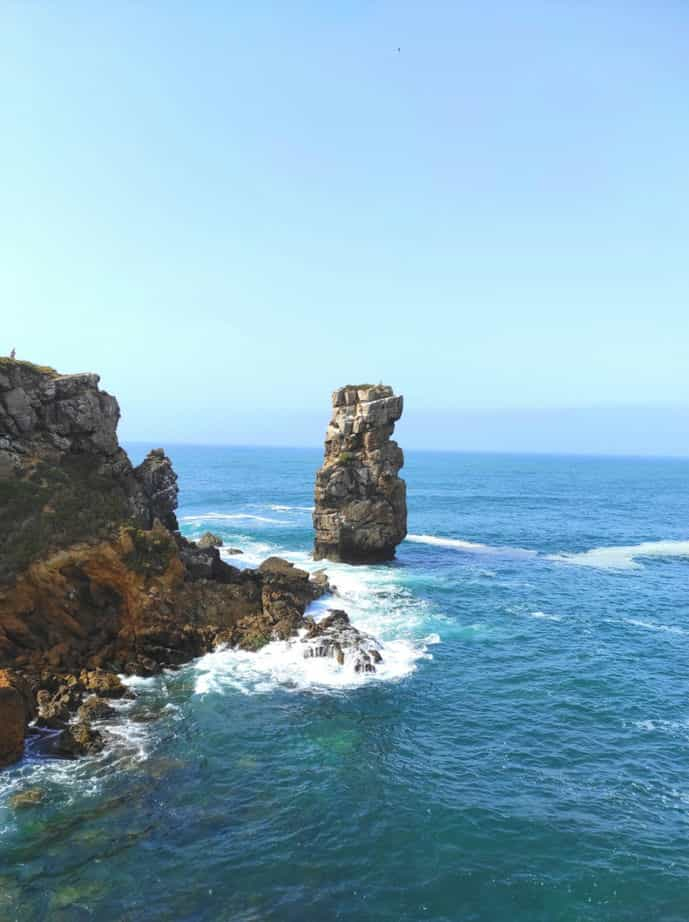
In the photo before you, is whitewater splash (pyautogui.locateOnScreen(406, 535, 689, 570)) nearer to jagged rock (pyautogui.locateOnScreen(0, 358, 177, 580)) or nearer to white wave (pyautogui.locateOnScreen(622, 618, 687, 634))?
white wave (pyautogui.locateOnScreen(622, 618, 687, 634))

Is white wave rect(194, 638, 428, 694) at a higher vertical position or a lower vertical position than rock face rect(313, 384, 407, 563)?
lower

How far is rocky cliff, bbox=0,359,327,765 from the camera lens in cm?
3853

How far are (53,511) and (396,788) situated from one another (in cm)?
2829

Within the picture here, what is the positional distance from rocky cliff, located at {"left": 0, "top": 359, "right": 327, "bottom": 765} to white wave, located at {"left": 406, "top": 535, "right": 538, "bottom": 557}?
37.9 meters

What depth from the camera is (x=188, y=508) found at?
4609 inches

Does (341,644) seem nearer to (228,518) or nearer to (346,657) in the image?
(346,657)

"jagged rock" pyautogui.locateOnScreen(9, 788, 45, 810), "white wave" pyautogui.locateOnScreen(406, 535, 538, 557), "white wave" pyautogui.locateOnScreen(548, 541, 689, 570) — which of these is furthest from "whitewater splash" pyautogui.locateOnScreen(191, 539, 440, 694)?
"white wave" pyautogui.locateOnScreen(548, 541, 689, 570)

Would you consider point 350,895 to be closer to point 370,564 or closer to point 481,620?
point 481,620

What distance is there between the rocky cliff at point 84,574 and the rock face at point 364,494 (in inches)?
860

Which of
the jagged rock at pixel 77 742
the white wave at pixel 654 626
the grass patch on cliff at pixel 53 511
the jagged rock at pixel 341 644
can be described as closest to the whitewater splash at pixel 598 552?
the white wave at pixel 654 626

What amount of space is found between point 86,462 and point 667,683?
43.8 metres

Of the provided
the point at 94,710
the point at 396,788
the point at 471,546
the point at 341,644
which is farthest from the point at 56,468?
the point at 471,546

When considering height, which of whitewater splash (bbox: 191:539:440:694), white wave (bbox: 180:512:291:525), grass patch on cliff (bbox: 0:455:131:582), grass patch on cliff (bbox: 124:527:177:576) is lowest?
whitewater splash (bbox: 191:539:440:694)

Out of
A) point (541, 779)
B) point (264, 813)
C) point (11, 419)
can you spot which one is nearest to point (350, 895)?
point (264, 813)
